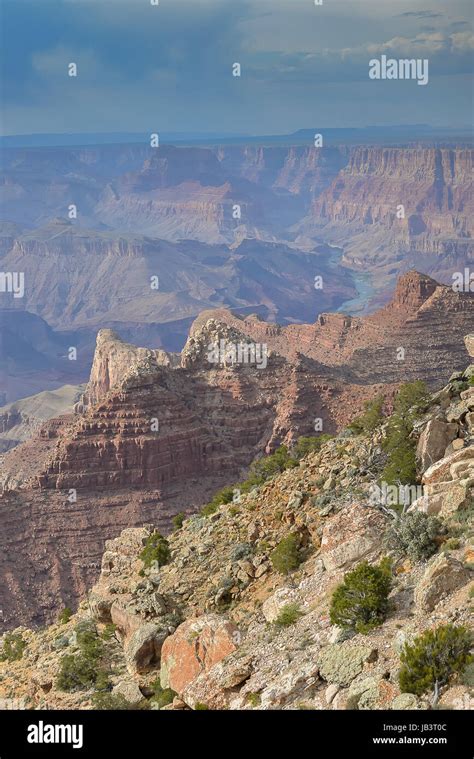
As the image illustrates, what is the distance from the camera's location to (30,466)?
85.8 meters

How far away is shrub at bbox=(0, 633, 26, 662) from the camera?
1448 inches

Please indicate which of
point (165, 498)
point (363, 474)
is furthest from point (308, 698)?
point (165, 498)

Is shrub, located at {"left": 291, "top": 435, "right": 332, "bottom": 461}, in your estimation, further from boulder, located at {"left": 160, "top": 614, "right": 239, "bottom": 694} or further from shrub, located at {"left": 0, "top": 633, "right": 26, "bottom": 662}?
boulder, located at {"left": 160, "top": 614, "right": 239, "bottom": 694}

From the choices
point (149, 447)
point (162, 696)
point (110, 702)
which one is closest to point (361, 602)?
point (162, 696)

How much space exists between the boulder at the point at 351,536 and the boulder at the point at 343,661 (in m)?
4.33

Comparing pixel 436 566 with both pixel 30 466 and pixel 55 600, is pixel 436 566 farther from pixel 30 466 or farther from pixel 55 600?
pixel 30 466

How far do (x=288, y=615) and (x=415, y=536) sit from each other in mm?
3267

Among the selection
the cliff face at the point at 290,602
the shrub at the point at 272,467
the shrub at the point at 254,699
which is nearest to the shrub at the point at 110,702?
the cliff face at the point at 290,602

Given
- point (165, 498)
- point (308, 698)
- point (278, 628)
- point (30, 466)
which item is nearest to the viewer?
point (308, 698)

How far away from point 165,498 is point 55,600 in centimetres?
1223

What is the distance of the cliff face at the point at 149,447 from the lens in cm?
6656

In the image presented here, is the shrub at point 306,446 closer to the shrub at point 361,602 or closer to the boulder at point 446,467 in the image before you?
the boulder at point 446,467
